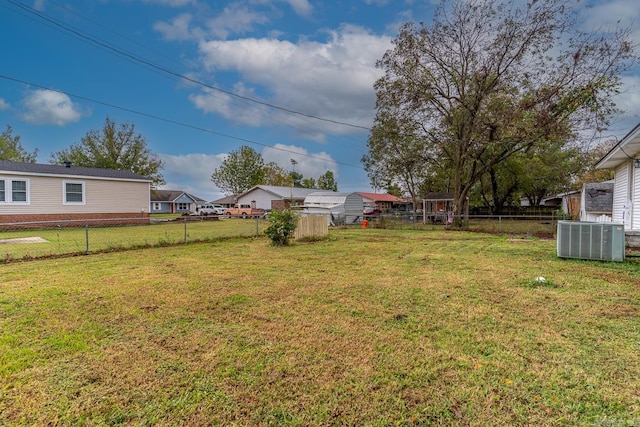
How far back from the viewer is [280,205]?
117 feet

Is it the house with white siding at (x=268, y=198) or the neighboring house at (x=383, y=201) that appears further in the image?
the neighboring house at (x=383, y=201)

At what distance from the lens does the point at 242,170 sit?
51625 mm

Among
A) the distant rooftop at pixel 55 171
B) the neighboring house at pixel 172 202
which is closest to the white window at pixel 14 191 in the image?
the distant rooftop at pixel 55 171

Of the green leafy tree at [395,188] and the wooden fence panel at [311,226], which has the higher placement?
the green leafy tree at [395,188]

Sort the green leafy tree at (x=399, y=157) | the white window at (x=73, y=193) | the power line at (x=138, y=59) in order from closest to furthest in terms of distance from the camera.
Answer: the power line at (x=138, y=59), the white window at (x=73, y=193), the green leafy tree at (x=399, y=157)

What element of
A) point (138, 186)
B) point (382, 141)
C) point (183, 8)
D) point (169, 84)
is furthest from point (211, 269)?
point (382, 141)

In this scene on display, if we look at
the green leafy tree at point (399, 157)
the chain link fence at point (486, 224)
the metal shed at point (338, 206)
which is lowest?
the chain link fence at point (486, 224)

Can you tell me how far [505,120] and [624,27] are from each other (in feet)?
17.5

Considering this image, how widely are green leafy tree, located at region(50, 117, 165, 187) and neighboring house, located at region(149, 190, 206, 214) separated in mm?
12863

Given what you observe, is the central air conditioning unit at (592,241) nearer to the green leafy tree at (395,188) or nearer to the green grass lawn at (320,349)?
the green grass lawn at (320,349)

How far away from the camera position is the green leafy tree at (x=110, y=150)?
36375mm

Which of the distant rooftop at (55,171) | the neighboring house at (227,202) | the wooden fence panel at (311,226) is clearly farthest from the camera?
the neighboring house at (227,202)

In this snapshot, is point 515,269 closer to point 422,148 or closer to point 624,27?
point 624,27

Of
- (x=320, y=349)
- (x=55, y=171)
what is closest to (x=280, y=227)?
(x=320, y=349)
